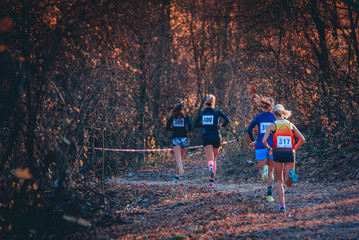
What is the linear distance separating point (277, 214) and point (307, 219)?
635 millimetres

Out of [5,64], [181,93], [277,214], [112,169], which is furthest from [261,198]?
[181,93]

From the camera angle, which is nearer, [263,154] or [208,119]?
[263,154]

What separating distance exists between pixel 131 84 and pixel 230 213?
6.49 meters

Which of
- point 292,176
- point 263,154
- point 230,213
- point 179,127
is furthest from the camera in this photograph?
point 179,127

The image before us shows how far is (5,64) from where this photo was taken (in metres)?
5.21

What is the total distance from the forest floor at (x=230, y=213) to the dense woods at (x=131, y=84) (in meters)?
0.75

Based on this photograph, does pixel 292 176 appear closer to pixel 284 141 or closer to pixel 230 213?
pixel 284 141

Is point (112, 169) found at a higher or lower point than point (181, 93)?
lower

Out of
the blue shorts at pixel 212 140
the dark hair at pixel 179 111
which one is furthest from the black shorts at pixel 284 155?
the dark hair at pixel 179 111

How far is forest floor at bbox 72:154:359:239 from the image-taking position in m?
6.39

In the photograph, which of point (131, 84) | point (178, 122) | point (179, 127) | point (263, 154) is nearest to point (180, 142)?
point (179, 127)

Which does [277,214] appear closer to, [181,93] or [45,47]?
[45,47]

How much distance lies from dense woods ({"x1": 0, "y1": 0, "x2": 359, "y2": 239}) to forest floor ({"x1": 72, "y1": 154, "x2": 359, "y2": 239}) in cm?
75

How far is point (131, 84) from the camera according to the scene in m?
13.1
